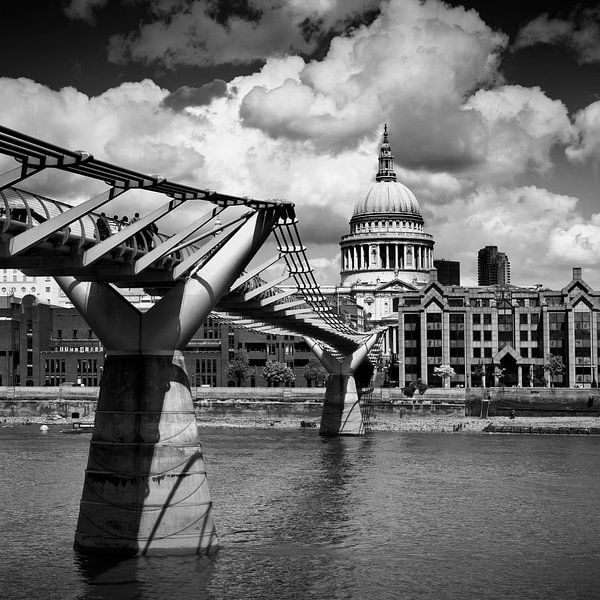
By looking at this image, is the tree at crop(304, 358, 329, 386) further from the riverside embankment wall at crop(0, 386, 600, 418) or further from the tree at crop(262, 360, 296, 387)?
the riverside embankment wall at crop(0, 386, 600, 418)

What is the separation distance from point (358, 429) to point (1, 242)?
7837 centimetres

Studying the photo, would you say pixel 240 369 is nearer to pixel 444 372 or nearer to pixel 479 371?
pixel 444 372

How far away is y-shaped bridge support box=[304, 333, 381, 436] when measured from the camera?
10688 centimetres

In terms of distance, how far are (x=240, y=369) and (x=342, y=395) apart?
4682 centimetres

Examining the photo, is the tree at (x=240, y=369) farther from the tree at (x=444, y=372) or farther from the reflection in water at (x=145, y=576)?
the reflection in water at (x=145, y=576)

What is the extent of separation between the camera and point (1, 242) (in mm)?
30547

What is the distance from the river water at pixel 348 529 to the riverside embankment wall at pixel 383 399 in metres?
46.1

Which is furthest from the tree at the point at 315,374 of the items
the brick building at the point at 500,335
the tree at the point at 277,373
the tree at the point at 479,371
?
the tree at the point at 479,371

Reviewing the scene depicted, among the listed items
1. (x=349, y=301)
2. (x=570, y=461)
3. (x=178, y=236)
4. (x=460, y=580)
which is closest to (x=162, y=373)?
(x=178, y=236)

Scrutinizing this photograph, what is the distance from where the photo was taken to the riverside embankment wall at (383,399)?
132625 mm

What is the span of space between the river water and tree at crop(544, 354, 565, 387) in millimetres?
61672

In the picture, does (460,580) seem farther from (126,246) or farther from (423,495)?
(423,495)

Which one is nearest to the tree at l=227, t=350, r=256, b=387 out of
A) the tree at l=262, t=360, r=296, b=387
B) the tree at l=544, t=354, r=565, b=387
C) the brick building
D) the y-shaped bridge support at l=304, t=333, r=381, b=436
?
the tree at l=262, t=360, r=296, b=387

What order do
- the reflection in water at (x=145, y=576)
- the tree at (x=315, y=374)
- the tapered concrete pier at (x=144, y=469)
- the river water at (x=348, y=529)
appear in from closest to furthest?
the reflection in water at (x=145, y=576)
the river water at (x=348, y=529)
the tapered concrete pier at (x=144, y=469)
the tree at (x=315, y=374)
